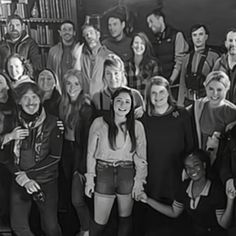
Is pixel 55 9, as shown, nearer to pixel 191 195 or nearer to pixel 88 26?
pixel 88 26

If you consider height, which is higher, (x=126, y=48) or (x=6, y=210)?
(x=126, y=48)

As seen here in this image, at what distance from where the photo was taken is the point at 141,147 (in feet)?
8.40

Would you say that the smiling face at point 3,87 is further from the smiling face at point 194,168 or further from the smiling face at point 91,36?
the smiling face at point 194,168

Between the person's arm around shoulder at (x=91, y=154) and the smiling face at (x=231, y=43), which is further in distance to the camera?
the person's arm around shoulder at (x=91, y=154)

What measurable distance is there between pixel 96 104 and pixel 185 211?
75 cm

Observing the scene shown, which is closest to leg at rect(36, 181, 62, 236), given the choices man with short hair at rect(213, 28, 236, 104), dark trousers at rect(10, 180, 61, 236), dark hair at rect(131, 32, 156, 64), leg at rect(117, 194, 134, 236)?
dark trousers at rect(10, 180, 61, 236)

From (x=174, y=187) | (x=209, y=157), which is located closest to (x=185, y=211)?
(x=174, y=187)

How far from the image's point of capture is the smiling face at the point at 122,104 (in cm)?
253

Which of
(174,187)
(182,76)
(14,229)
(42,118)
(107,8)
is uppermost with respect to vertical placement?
(107,8)

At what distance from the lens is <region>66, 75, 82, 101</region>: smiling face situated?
2559mm

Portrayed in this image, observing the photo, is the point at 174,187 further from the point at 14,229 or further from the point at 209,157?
the point at 14,229

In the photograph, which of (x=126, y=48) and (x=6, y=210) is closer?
(x=126, y=48)

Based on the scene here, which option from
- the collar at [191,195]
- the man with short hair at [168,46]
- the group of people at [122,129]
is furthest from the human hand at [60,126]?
the collar at [191,195]

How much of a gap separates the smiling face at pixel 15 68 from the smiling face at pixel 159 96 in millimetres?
715
